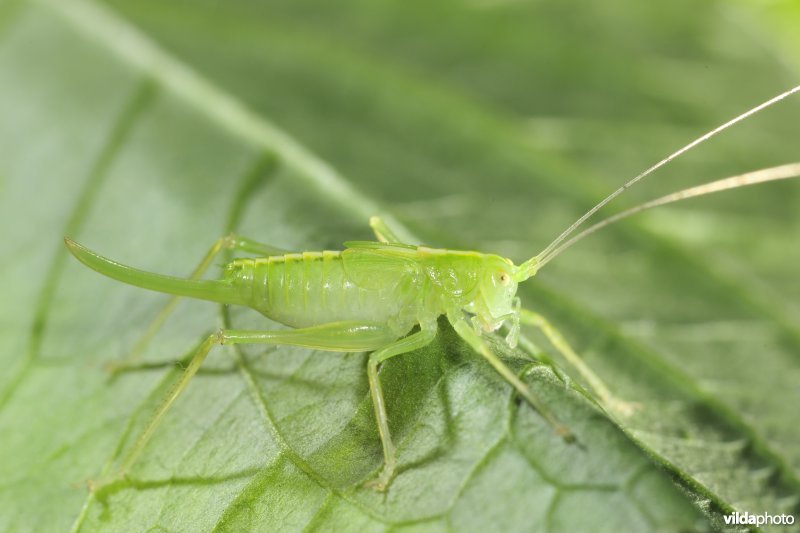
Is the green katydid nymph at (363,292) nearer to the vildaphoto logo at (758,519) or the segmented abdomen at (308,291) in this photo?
the segmented abdomen at (308,291)

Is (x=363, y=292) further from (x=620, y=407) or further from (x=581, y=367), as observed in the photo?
(x=620, y=407)

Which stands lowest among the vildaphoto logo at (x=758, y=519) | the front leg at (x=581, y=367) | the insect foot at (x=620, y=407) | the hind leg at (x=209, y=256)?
the vildaphoto logo at (x=758, y=519)

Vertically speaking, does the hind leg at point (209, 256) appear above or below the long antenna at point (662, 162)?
above

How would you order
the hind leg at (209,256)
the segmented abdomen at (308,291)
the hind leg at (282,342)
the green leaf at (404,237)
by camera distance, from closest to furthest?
the green leaf at (404,237) → the hind leg at (282,342) → the segmented abdomen at (308,291) → the hind leg at (209,256)

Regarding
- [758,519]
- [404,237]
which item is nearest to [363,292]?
[404,237]

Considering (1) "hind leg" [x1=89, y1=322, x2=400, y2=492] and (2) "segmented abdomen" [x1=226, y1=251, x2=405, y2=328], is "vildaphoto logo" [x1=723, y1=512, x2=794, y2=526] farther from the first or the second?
(2) "segmented abdomen" [x1=226, y1=251, x2=405, y2=328]

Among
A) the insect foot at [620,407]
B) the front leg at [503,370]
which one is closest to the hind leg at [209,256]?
the front leg at [503,370]
